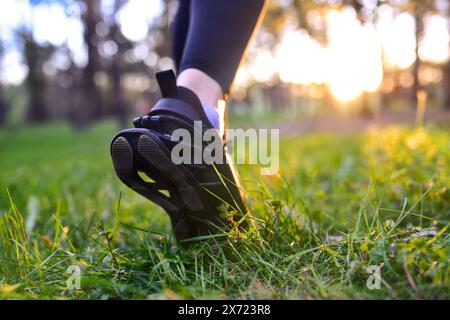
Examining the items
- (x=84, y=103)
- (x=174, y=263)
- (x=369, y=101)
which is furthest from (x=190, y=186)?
(x=84, y=103)

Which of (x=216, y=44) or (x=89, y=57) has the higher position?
(x=89, y=57)

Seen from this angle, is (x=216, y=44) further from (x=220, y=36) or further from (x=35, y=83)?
(x=35, y=83)

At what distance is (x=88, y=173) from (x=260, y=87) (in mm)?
33949

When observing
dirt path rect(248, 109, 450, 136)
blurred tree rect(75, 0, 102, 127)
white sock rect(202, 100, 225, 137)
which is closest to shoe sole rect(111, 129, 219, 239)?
white sock rect(202, 100, 225, 137)

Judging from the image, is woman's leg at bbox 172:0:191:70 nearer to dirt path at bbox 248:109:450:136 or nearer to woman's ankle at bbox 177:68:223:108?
woman's ankle at bbox 177:68:223:108

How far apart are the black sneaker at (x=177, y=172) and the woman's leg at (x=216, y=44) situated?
0.08 meters

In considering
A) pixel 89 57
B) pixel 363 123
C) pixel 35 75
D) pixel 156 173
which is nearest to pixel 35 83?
pixel 35 75

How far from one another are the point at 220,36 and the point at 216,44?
0.03m

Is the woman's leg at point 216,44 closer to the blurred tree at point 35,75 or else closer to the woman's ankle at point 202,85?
the woman's ankle at point 202,85

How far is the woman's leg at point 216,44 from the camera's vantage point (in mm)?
1067

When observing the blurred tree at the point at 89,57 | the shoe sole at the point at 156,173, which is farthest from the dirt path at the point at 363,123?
the shoe sole at the point at 156,173

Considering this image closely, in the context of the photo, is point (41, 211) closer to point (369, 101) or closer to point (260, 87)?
point (369, 101)

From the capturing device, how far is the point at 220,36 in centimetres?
110

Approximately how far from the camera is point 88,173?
10.3 feet
